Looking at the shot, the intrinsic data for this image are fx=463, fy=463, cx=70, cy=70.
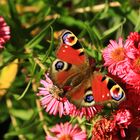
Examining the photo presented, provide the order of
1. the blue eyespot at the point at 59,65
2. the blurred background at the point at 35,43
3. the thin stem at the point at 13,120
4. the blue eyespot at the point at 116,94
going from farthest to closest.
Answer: the thin stem at the point at 13,120 < the blurred background at the point at 35,43 < the blue eyespot at the point at 59,65 < the blue eyespot at the point at 116,94

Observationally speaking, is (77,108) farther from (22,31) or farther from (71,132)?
(22,31)

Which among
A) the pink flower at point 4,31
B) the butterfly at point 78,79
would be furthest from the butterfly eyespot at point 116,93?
the pink flower at point 4,31

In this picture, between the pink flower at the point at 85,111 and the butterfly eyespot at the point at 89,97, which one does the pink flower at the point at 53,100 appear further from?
the butterfly eyespot at the point at 89,97

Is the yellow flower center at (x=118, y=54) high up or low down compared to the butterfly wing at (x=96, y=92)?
up

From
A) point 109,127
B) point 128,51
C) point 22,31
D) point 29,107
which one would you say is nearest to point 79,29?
point 22,31

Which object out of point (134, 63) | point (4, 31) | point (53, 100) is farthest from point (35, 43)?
point (134, 63)

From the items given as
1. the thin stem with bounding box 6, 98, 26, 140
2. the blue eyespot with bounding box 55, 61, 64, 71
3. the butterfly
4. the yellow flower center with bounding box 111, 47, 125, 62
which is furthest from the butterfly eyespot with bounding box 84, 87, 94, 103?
the thin stem with bounding box 6, 98, 26, 140
